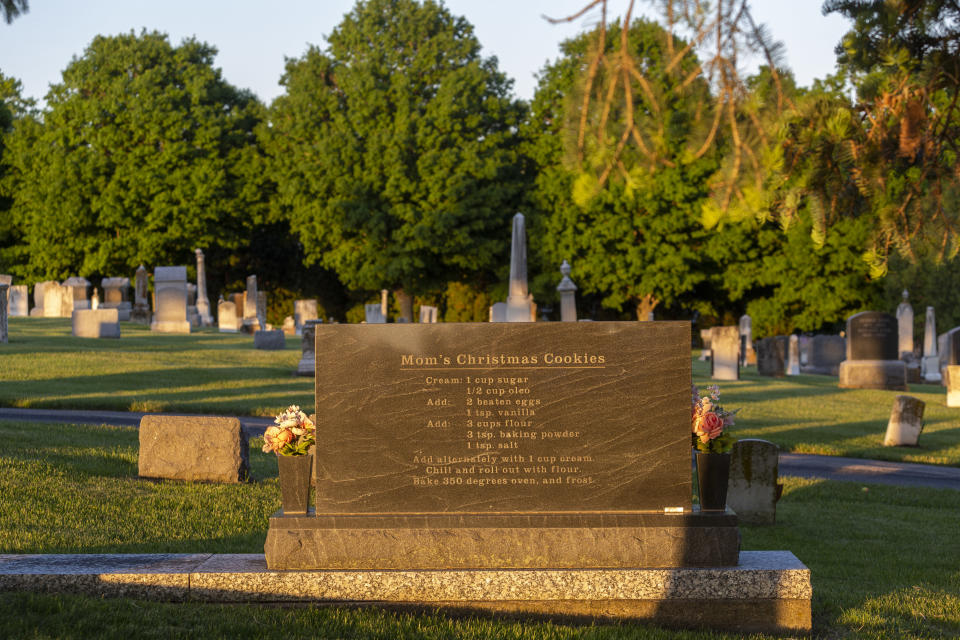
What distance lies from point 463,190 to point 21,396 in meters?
29.9

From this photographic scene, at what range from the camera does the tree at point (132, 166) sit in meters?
50.5

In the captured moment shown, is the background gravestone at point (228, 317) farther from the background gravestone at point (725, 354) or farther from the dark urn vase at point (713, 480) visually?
the dark urn vase at point (713, 480)

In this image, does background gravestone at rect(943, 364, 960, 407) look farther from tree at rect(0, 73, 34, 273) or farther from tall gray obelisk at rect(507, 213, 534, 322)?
tree at rect(0, 73, 34, 273)

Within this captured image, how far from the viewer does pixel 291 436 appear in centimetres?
668

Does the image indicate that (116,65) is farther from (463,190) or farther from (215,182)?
(463,190)

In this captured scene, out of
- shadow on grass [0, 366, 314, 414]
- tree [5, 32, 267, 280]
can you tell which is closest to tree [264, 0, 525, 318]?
tree [5, 32, 267, 280]

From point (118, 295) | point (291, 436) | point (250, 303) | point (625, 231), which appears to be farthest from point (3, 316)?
point (625, 231)

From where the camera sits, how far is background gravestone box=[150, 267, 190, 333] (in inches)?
1385

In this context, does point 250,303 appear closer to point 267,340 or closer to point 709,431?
point 267,340

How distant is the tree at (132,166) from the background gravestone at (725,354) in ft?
102

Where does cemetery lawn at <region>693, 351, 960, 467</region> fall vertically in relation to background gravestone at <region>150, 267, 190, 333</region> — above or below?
below

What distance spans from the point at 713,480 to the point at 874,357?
931 inches

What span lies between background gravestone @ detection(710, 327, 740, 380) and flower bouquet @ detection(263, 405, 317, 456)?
22.0 metres

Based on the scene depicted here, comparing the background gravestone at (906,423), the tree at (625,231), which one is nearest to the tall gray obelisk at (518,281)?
the background gravestone at (906,423)
